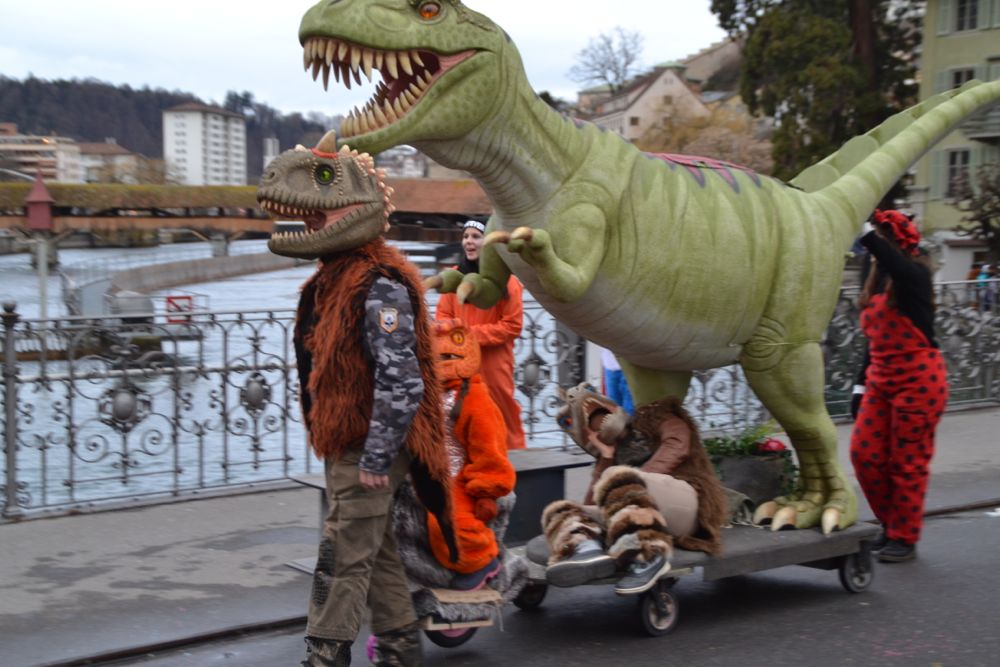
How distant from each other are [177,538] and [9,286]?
43808 millimetres

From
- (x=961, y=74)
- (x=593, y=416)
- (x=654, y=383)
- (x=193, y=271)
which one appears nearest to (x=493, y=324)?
(x=654, y=383)

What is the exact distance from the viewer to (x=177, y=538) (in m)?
6.86

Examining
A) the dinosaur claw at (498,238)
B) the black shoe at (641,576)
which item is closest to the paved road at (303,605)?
the black shoe at (641,576)

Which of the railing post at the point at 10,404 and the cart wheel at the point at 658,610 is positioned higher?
the railing post at the point at 10,404

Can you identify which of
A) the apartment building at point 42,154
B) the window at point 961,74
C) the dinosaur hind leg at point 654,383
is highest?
the window at point 961,74

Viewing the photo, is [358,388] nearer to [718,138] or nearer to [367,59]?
[367,59]

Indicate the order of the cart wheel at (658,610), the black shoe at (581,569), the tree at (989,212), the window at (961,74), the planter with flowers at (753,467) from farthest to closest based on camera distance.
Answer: the window at (961,74) < the tree at (989,212) < the planter with flowers at (753,467) < the cart wheel at (658,610) < the black shoe at (581,569)

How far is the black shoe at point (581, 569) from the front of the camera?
16.1 feet

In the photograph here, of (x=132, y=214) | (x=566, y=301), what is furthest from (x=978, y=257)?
(x=132, y=214)

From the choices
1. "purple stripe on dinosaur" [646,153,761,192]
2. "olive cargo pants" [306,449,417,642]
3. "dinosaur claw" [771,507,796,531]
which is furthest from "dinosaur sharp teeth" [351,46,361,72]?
"dinosaur claw" [771,507,796,531]

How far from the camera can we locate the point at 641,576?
16.4 ft

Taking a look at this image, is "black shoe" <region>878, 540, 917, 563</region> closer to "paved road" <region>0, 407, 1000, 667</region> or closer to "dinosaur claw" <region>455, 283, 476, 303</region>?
"paved road" <region>0, 407, 1000, 667</region>

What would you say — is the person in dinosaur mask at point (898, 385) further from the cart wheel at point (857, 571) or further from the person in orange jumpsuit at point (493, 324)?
the person in orange jumpsuit at point (493, 324)

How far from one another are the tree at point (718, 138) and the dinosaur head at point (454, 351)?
34952 millimetres
